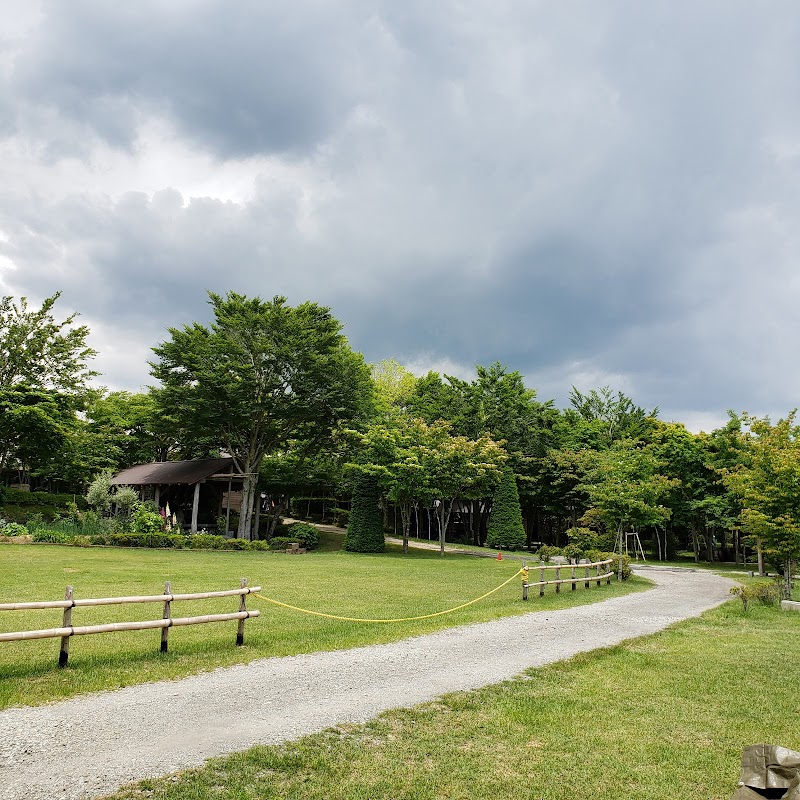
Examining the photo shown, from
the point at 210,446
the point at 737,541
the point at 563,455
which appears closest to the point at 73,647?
the point at 210,446

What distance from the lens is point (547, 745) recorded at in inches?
207

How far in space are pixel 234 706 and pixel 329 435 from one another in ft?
94.1

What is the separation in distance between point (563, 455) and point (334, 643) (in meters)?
31.1

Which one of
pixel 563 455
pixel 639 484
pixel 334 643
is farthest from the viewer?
pixel 563 455

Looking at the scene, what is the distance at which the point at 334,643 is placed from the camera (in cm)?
896

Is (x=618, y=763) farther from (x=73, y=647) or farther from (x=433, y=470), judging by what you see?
(x=433, y=470)

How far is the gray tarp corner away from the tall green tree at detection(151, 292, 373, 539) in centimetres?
2717

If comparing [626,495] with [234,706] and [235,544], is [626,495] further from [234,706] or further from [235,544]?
[234,706]

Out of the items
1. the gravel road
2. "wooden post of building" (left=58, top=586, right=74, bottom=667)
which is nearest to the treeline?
the gravel road

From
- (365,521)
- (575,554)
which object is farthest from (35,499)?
(575,554)

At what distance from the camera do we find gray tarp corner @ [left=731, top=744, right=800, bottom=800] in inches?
139

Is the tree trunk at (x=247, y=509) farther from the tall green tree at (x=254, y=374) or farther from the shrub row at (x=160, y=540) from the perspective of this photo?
the shrub row at (x=160, y=540)

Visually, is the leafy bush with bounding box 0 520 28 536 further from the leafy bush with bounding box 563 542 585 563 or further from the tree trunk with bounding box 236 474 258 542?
the leafy bush with bounding box 563 542 585 563

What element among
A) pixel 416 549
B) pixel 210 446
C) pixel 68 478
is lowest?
pixel 416 549
